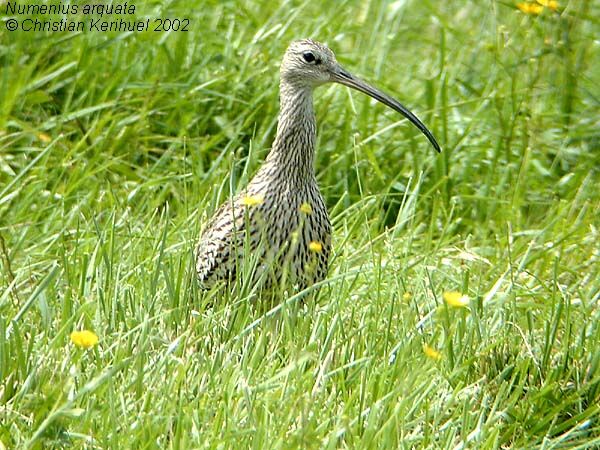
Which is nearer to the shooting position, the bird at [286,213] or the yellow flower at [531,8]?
the bird at [286,213]

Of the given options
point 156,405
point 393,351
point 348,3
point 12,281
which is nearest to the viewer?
point 156,405

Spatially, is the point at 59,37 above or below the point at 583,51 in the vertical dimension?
below

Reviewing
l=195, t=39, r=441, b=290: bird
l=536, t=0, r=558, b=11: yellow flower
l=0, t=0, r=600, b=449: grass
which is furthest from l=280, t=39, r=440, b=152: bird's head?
l=536, t=0, r=558, b=11: yellow flower

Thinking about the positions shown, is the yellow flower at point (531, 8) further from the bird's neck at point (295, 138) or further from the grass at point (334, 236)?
the bird's neck at point (295, 138)

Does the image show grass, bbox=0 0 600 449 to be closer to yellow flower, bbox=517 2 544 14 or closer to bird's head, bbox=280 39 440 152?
yellow flower, bbox=517 2 544 14

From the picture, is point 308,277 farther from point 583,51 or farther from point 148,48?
point 583,51

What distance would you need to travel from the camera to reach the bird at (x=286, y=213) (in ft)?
16.3

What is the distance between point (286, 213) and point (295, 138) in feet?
1.16

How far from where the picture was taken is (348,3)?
7691 mm

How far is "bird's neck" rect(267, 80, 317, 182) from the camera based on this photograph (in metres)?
5.21

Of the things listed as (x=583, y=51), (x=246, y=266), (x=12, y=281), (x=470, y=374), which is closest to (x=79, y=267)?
(x=12, y=281)

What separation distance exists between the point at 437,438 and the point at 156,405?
0.86 m

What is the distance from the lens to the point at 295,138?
17.3ft

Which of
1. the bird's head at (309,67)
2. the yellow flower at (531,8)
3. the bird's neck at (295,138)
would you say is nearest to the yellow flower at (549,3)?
the yellow flower at (531,8)
